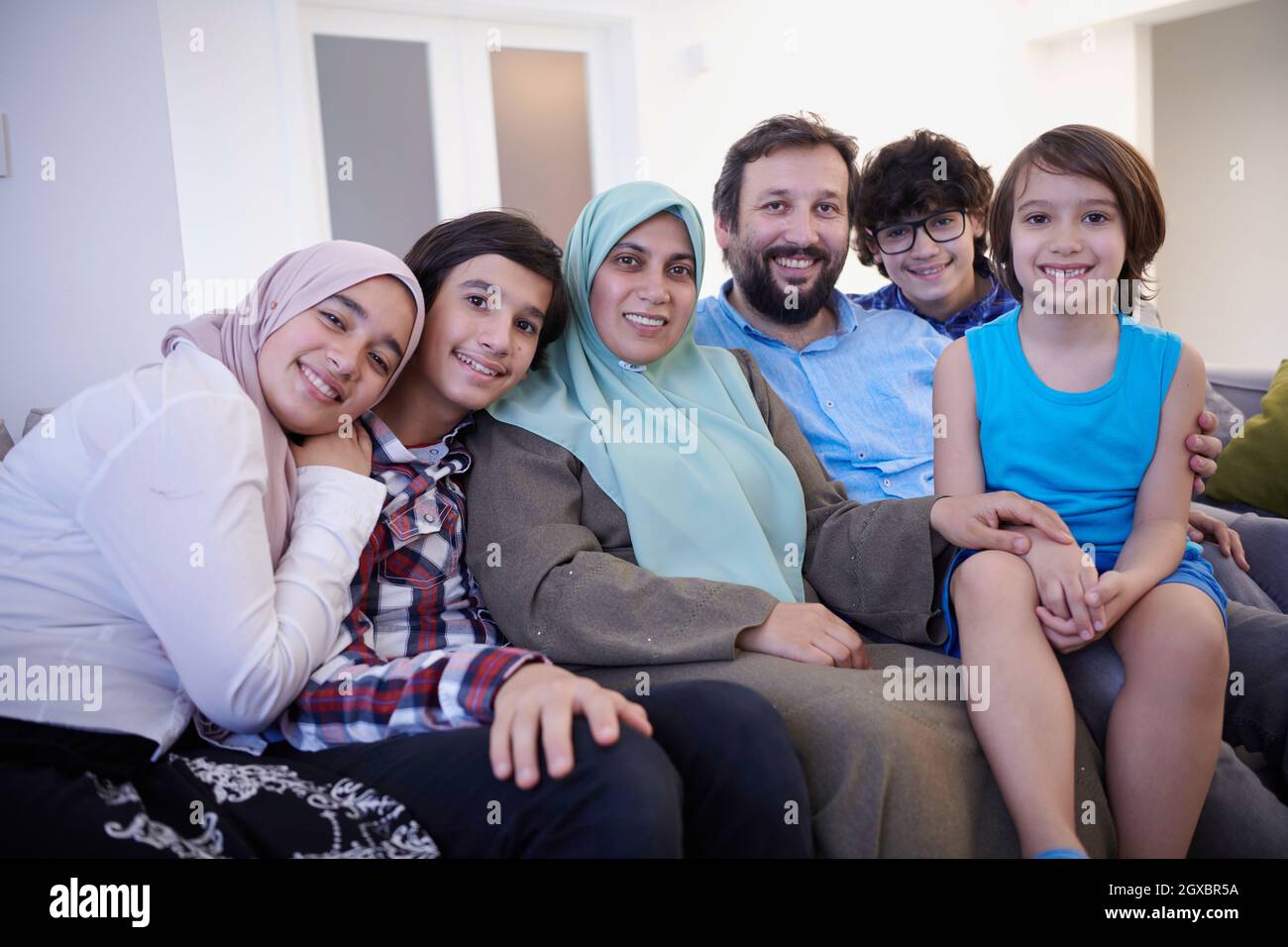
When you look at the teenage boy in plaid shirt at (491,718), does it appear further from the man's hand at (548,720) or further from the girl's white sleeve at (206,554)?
the girl's white sleeve at (206,554)

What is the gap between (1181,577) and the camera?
1.50 meters

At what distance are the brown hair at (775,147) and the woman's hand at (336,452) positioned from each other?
1294 millimetres

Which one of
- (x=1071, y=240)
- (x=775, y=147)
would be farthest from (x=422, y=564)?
(x=775, y=147)

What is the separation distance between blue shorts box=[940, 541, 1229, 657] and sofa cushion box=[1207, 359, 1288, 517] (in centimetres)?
98

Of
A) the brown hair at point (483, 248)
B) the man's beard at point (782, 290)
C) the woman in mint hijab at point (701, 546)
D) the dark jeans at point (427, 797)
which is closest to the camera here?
the dark jeans at point (427, 797)

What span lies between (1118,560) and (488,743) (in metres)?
0.99

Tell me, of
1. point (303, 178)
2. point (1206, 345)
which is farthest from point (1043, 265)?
point (1206, 345)

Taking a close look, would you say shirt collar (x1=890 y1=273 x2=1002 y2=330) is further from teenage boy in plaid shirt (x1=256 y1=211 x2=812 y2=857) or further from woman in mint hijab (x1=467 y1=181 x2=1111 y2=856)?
teenage boy in plaid shirt (x1=256 y1=211 x2=812 y2=857)

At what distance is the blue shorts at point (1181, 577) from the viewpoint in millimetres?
1490

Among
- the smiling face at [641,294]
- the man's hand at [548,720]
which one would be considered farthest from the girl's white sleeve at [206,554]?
the smiling face at [641,294]

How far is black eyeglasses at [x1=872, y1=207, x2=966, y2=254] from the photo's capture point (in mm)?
2496

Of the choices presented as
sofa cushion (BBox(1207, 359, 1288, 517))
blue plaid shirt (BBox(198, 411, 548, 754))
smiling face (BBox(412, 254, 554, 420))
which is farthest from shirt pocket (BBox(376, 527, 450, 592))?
sofa cushion (BBox(1207, 359, 1288, 517))
